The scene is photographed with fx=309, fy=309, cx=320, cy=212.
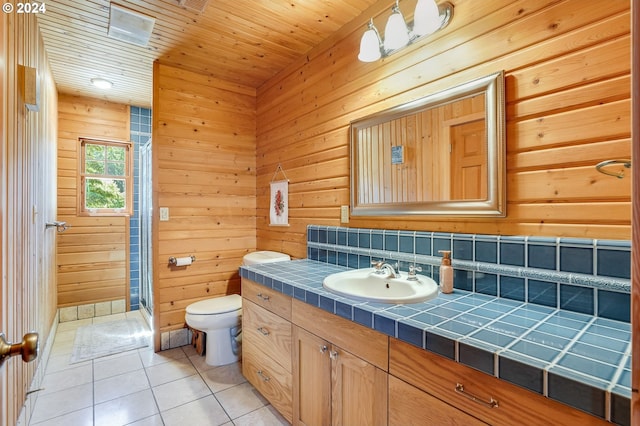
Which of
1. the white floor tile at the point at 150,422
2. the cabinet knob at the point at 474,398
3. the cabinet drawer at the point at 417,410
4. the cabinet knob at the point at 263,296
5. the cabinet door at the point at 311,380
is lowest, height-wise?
the white floor tile at the point at 150,422

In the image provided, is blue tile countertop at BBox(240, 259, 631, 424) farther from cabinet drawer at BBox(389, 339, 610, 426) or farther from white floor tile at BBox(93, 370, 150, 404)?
white floor tile at BBox(93, 370, 150, 404)

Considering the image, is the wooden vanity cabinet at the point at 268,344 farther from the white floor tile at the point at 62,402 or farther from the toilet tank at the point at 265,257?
the white floor tile at the point at 62,402

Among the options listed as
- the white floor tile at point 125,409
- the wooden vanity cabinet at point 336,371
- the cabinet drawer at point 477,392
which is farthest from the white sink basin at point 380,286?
the white floor tile at point 125,409

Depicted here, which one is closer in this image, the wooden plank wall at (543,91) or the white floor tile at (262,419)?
the wooden plank wall at (543,91)

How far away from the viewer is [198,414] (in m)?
1.82

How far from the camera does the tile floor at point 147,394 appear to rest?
178 centimetres

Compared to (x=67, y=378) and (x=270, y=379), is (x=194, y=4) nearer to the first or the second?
(x=270, y=379)

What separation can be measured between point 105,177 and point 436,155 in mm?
3821

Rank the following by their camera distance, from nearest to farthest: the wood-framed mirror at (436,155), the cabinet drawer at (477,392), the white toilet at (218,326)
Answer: the cabinet drawer at (477,392) < the wood-framed mirror at (436,155) < the white toilet at (218,326)

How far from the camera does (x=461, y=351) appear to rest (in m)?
0.87

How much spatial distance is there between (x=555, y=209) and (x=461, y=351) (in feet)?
2.39

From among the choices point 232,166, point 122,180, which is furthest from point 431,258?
point 122,180

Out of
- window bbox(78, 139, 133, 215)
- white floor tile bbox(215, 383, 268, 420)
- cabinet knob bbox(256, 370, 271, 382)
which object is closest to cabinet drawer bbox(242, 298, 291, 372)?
cabinet knob bbox(256, 370, 271, 382)

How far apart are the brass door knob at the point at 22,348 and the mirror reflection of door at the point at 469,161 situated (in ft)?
5.12
